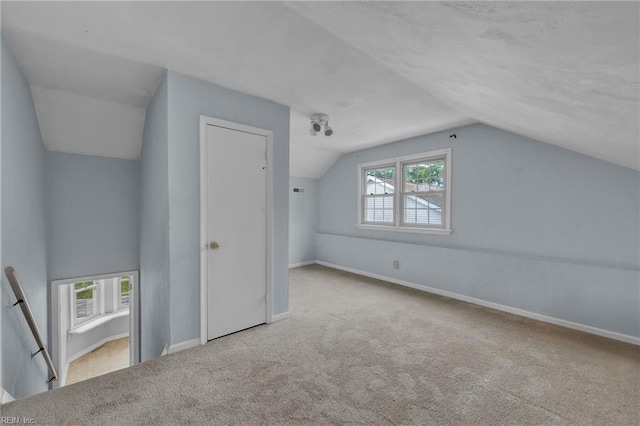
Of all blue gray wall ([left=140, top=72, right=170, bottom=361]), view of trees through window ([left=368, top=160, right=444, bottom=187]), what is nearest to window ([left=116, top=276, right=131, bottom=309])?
blue gray wall ([left=140, top=72, right=170, bottom=361])

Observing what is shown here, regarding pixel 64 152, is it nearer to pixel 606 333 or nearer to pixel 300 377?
pixel 300 377

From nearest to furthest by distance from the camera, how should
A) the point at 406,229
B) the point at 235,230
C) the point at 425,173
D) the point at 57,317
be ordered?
the point at 235,230
the point at 57,317
the point at 425,173
the point at 406,229

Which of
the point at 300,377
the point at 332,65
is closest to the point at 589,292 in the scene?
the point at 300,377

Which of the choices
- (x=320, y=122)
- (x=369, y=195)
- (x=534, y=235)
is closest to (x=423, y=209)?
(x=369, y=195)

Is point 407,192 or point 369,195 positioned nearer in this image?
point 407,192

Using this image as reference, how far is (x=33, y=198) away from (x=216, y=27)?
245cm

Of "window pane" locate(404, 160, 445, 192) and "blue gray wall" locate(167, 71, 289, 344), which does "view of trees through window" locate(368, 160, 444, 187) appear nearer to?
"window pane" locate(404, 160, 445, 192)

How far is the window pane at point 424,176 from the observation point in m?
4.11

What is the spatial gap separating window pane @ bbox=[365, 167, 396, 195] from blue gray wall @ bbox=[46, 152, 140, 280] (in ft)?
12.2

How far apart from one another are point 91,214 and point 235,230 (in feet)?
7.07

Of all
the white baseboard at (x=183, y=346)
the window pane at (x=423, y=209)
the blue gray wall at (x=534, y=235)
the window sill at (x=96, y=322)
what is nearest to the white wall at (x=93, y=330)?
the window sill at (x=96, y=322)

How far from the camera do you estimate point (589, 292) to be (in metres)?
2.73

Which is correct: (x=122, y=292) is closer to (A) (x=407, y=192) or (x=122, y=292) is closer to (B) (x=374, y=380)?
(B) (x=374, y=380)

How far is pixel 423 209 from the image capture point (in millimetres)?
4305
